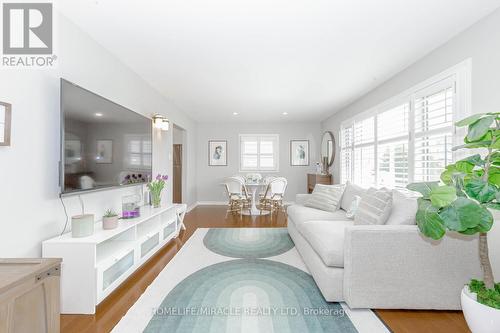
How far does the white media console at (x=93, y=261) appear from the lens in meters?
1.78

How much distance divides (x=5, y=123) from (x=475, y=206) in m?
3.02

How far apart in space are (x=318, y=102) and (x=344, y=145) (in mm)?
1242

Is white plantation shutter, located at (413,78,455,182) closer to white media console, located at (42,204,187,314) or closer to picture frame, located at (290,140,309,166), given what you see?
white media console, located at (42,204,187,314)

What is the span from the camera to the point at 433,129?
2.63m

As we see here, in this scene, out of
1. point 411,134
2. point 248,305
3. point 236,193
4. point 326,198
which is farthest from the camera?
point 236,193

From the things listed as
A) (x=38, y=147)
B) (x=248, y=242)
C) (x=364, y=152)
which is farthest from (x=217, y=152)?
(x=38, y=147)

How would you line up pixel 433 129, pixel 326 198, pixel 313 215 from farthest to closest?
pixel 326 198, pixel 313 215, pixel 433 129

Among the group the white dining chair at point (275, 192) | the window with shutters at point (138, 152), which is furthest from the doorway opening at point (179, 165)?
the window with shutters at point (138, 152)

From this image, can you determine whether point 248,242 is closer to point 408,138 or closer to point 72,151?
point 72,151

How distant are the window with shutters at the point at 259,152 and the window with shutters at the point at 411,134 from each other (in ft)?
9.26

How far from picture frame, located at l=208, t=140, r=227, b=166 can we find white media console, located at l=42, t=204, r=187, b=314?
4462mm

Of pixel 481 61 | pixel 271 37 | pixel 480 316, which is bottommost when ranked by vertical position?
pixel 480 316

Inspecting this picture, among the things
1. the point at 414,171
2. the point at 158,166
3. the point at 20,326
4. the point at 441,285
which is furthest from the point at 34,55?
the point at 414,171

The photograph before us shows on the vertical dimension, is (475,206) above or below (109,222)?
above
